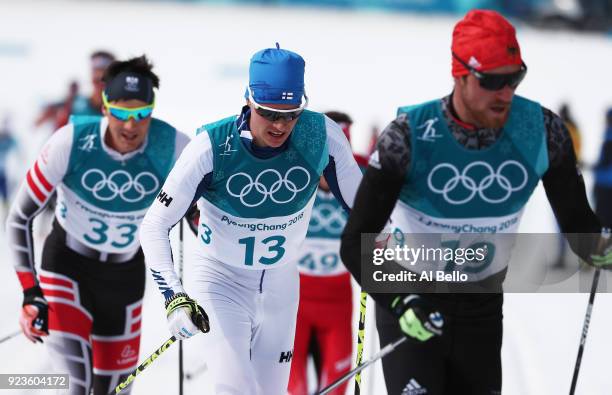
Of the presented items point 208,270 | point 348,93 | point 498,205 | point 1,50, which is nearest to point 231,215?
point 208,270

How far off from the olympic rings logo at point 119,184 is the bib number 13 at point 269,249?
921 millimetres

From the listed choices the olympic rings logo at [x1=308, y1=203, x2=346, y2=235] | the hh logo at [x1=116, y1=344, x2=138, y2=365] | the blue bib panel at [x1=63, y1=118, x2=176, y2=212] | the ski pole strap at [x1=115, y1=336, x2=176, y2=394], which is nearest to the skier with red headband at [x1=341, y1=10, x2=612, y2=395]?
the ski pole strap at [x1=115, y1=336, x2=176, y2=394]

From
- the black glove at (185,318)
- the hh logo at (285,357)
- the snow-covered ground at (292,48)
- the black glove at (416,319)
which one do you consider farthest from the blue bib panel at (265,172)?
the snow-covered ground at (292,48)

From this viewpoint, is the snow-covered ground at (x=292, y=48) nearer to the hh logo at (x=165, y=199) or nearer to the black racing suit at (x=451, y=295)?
the hh logo at (x=165, y=199)

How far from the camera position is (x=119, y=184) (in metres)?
4.41

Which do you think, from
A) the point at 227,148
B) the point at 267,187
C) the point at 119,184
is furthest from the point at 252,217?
the point at 119,184

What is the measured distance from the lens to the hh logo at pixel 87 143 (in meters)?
4.37

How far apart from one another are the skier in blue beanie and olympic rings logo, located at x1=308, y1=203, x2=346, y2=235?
3.56 feet

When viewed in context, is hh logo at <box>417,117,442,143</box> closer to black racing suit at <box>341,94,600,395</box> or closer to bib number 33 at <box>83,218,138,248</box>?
Result: black racing suit at <box>341,94,600,395</box>

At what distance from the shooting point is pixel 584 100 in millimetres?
16562

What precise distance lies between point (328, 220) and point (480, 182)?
1975 mm

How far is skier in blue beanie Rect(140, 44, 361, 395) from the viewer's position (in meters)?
3.42

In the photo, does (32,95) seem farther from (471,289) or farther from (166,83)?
(471,289)

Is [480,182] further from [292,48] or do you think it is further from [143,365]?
[292,48]
